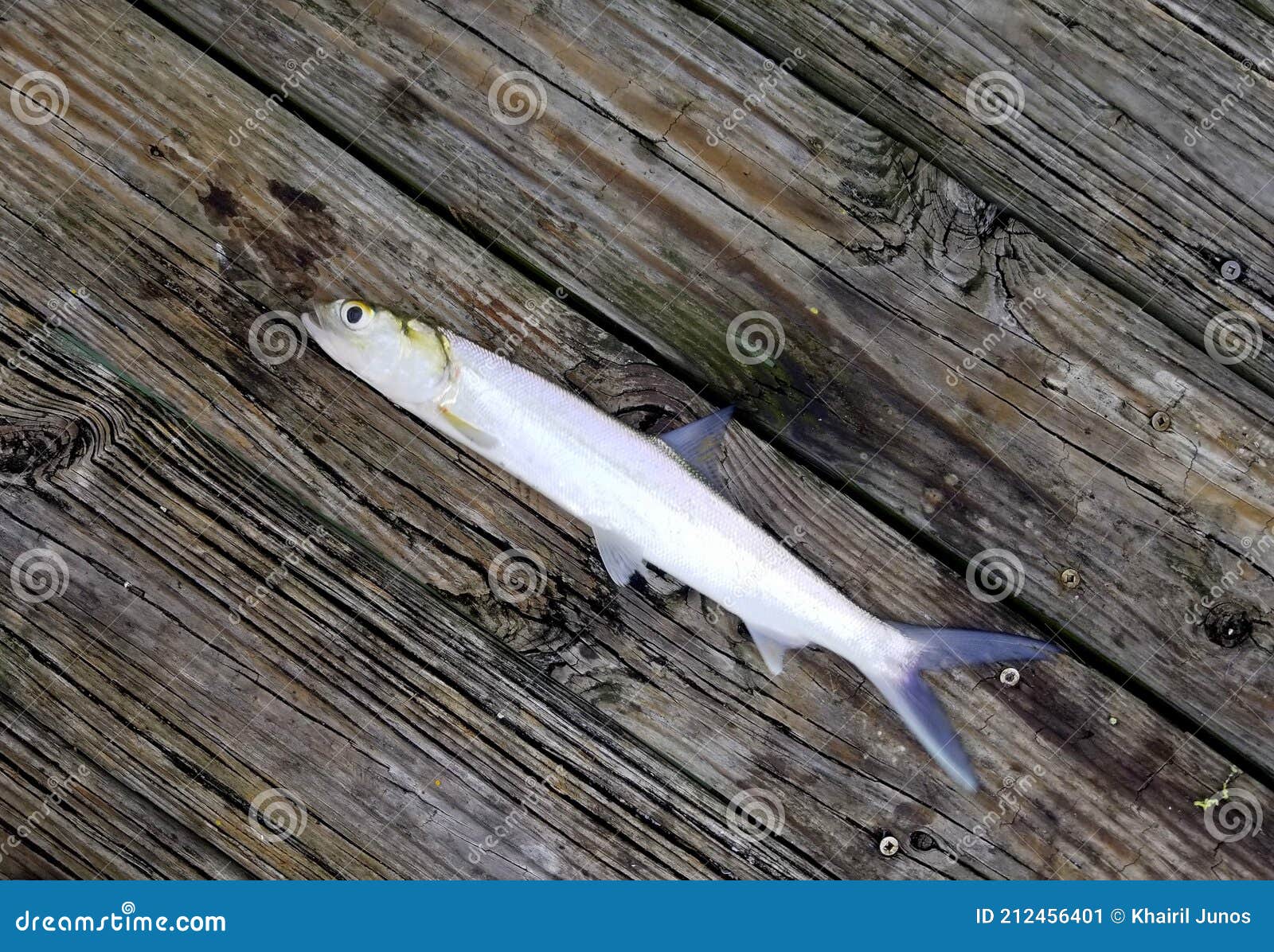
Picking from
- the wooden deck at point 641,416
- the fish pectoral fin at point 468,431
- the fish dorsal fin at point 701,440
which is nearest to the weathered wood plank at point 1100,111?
the wooden deck at point 641,416

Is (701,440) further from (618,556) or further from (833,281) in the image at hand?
(833,281)

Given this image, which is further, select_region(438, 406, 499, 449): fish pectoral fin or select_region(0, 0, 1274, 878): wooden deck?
select_region(0, 0, 1274, 878): wooden deck

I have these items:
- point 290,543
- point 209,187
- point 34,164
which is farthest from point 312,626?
point 34,164

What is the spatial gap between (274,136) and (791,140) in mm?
1980

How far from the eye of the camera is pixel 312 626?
10.4 feet

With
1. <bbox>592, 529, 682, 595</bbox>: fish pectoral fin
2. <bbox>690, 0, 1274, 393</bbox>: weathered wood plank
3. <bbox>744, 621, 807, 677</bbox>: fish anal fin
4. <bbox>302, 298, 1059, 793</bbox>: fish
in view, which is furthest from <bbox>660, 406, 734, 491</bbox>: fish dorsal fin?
<bbox>690, 0, 1274, 393</bbox>: weathered wood plank

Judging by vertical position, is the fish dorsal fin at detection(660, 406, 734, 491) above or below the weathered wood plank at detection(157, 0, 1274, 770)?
below

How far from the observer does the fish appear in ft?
9.30

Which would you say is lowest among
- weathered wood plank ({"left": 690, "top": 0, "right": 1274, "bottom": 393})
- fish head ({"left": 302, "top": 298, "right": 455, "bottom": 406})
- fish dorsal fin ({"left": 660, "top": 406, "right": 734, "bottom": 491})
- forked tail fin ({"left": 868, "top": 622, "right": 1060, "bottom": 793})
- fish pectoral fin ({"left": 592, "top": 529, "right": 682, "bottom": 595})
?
forked tail fin ({"left": 868, "top": 622, "right": 1060, "bottom": 793})

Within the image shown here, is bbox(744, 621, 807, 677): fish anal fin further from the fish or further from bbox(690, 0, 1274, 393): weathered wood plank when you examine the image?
bbox(690, 0, 1274, 393): weathered wood plank

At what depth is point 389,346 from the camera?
9.30 feet

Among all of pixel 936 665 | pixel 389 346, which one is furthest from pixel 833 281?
pixel 389 346

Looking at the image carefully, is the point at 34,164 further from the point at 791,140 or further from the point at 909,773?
the point at 909,773

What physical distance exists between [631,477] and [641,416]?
1.11ft
